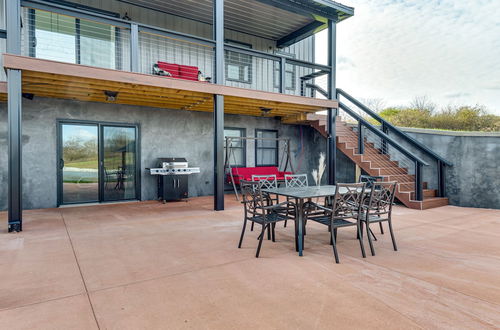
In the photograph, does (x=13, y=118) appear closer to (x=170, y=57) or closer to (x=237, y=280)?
(x=237, y=280)

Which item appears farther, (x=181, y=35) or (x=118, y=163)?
(x=118, y=163)

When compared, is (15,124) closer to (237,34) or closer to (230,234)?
(230,234)

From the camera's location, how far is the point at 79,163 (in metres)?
7.17

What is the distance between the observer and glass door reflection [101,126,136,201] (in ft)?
24.6

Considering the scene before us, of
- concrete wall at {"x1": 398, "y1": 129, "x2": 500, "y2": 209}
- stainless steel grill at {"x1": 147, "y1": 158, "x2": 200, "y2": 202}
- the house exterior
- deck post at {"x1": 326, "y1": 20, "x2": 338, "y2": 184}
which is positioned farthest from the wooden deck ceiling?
concrete wall at {"x1": 398, "y1": 129, "x2": 500, "y2": 209}

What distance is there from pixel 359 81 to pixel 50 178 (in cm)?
1957

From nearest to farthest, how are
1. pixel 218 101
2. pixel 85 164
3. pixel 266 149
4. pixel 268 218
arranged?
pixel 268 218 → pixel 218 101 → pixel 85 164 → pixel 266 149

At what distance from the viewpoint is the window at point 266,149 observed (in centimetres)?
1007

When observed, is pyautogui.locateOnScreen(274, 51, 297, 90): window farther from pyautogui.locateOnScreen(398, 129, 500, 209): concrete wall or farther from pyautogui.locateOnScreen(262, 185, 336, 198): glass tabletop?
pyautogui.locateOnScreen(262, 185, 336, 198): glass tabletop

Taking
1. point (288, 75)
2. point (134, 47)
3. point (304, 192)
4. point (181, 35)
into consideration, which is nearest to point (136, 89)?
point (134, 47)

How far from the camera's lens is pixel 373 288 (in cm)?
260

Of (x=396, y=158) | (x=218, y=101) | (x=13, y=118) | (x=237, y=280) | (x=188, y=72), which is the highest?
(x=188, y=72)

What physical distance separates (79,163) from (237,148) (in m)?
4.52

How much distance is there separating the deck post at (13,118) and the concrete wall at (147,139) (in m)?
2.46
